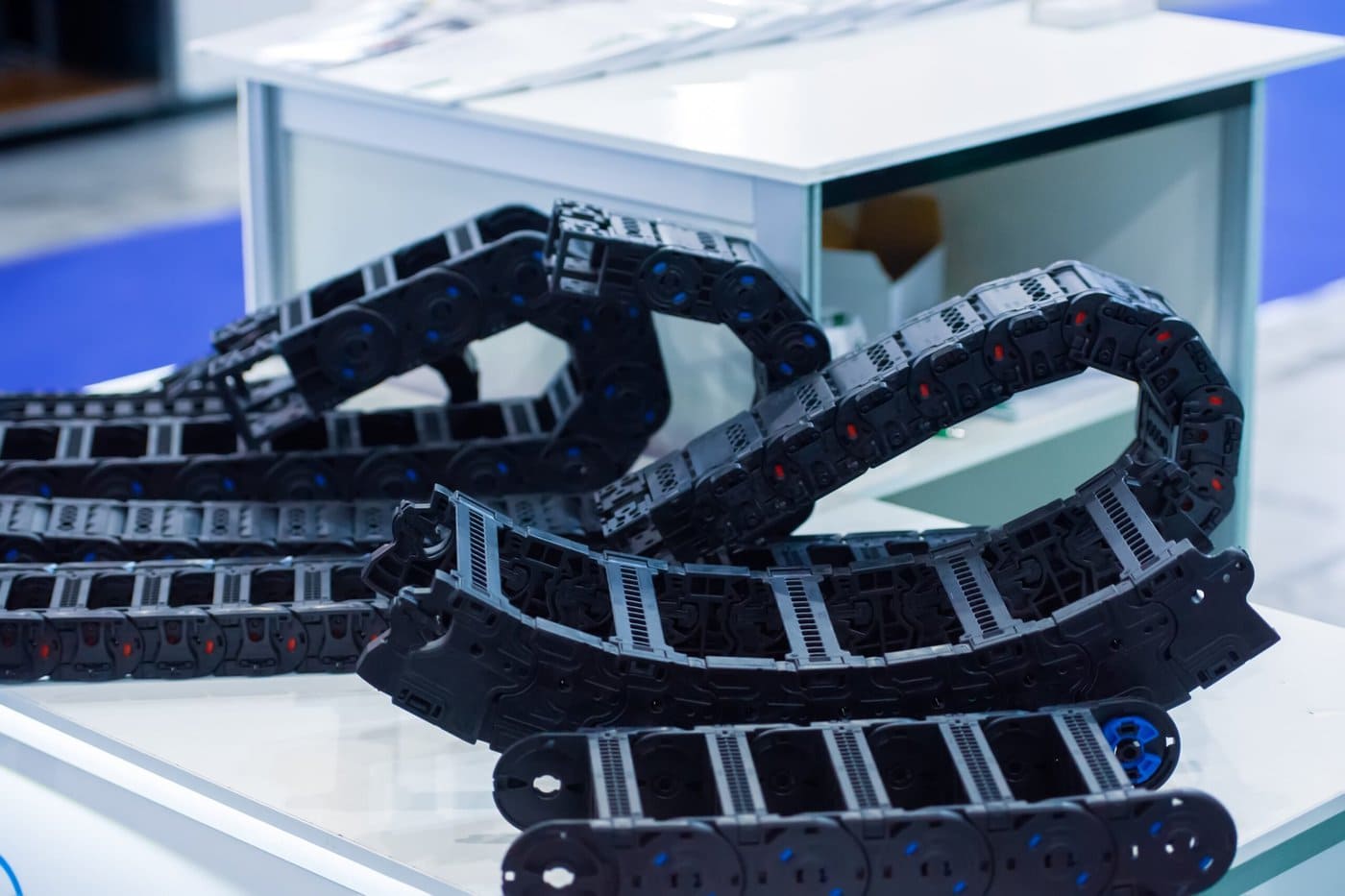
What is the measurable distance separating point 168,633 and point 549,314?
0.54m

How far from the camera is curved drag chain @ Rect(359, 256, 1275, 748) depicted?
139 cm

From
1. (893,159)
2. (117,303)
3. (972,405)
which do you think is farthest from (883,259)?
(117,303)

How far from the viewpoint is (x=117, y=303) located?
498 cm

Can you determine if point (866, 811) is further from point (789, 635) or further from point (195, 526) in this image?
point (195, 526)

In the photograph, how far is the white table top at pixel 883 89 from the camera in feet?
6.61

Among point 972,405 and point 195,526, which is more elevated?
point 972,405

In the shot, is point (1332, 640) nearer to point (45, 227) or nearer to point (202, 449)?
point (202, 449)

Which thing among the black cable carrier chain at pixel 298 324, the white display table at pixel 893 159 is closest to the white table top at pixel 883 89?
the white display table at pixel 893 159

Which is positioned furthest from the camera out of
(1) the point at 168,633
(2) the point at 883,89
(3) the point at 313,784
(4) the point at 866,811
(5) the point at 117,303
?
(5) the point at 117,303

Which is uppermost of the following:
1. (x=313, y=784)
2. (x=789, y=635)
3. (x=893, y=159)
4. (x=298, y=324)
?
(x=893, y=159)

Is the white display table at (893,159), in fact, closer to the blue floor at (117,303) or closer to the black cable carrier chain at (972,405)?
the black cable carrier chain at (972,405)

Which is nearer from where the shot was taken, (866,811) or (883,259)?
(866,811)

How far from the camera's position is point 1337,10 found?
6.11 meters

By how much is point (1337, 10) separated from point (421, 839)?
557 cm
